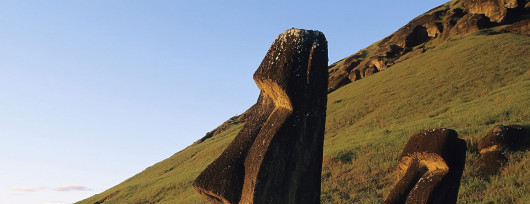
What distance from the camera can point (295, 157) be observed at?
19.2 feet

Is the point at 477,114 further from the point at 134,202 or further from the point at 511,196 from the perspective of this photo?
the point at 134,202

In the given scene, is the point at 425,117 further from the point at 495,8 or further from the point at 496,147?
the point at 495,8

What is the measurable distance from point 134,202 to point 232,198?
100ft

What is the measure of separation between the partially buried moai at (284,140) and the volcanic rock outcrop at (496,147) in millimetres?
12457

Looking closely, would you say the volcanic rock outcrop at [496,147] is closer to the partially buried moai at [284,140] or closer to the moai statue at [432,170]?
the moai statue at [432,170]

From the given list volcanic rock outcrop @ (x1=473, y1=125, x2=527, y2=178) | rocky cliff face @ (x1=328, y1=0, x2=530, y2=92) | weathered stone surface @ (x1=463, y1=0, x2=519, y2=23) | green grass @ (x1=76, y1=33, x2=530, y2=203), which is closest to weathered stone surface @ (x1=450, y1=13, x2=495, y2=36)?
rocky cliff face @ (x1=328, y1=0, x2=530, y2=92)

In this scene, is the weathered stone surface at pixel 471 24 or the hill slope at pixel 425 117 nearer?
the hill slope at pixel 425 117

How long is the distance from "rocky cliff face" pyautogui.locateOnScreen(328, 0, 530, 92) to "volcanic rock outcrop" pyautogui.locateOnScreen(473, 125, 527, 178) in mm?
42682

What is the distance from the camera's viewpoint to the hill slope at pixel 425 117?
17.6 metres

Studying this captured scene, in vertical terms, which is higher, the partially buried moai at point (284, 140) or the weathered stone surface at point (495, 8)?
the weathered stone surface at point (495, 8)

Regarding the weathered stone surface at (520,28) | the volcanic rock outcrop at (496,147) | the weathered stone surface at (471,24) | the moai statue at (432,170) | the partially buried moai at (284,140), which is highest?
the weathered stone surface at (471,24)

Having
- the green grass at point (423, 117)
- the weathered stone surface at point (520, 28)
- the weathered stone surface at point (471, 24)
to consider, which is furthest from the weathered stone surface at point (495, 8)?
the green grass at point (423, 117)

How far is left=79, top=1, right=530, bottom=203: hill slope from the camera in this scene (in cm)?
1761

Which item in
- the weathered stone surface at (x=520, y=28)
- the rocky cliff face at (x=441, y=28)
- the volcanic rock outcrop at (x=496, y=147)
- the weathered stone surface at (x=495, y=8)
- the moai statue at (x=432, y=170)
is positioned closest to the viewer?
the moai statue at (x=432, y=170)
